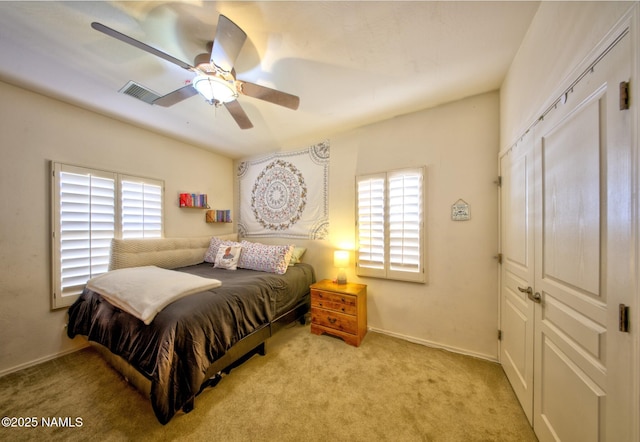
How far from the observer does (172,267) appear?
2.86 meters

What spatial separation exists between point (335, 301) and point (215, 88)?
7.31ft

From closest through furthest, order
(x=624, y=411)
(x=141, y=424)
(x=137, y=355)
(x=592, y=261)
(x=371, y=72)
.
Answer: (x=624, y=411) < (x=592, y=261) < (x=141, y=424) < (x=137, y=355) < (x=371, y=72)

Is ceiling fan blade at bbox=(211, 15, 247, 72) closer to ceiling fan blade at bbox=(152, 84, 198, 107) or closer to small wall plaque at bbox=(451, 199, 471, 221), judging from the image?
ceiling fan blade at bbox=(152, 84, 198, 107)

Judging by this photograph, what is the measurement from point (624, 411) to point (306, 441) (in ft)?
4.65

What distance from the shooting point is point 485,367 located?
193 cm

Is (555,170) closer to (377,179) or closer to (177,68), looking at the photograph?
(377,179)

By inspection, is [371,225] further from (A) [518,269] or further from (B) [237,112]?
(B) [237,112]

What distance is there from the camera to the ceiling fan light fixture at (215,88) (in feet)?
4.59

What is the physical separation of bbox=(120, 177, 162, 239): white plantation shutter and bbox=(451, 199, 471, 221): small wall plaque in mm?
3626

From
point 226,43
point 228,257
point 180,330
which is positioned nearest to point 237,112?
point 226,43

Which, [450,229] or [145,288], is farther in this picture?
[450,229]

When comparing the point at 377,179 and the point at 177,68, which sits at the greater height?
the point at 177,68

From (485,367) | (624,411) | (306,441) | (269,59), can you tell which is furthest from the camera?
(485,367)

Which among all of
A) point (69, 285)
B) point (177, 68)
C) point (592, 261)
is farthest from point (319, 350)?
point (177, 68)
